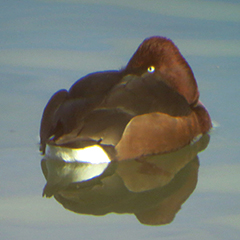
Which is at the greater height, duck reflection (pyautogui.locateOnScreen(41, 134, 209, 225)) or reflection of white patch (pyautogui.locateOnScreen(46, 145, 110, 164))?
reflection of white patch (pyautogui.locateOnScreen(46, 145, 110, 164))

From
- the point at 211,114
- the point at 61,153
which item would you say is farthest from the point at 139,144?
the point at 211,114

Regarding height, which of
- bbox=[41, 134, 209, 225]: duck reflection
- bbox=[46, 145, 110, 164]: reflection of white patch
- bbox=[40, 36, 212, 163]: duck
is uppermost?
bbox=[40, 36, 212, 163]: duck

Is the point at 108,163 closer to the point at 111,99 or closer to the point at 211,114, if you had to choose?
the point at 111,99

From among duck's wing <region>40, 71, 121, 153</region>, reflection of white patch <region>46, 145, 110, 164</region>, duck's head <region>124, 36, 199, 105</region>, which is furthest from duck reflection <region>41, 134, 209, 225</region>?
duck's head <region>124, 36, 199, 105</region>

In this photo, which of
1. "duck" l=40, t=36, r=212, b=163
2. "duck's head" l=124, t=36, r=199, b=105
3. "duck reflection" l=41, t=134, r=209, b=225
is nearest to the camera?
"duck reflection" l=41, t=134, r=209, b=225

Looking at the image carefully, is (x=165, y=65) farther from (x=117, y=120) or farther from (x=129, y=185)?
(x=129, y=185)

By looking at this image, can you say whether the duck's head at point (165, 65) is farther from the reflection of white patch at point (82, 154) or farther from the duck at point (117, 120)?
the reflection of white patch at point (82, 154)

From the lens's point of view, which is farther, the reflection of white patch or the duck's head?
the duck's head

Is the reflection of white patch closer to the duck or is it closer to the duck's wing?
the duck
